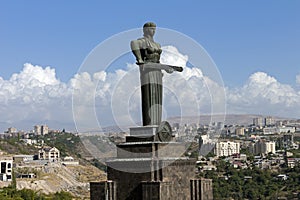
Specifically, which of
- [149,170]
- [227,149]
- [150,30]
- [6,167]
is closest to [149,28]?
[150,30]

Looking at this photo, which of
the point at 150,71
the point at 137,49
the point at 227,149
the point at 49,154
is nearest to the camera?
the point at 137,49

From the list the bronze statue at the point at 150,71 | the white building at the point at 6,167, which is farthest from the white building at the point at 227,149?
the bronze statue at the point at 150,71

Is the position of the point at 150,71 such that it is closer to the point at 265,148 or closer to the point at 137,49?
the point at 137,49

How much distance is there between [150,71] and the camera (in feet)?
40.0

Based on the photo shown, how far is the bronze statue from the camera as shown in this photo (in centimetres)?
1207

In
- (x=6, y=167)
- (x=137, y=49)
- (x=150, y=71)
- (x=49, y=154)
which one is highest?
(x=137, y=49)

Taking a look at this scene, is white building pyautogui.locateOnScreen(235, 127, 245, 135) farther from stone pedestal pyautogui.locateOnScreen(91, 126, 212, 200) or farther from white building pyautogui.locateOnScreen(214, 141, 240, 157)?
stone pedestal pyautogui.locateOnScreen(91, 126, 212, 200)

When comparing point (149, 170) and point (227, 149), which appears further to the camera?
point (227, 149)

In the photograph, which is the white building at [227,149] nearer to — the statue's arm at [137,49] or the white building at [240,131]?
the white building at [240,131]

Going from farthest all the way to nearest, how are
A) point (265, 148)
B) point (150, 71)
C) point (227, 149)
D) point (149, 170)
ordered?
point (265, 148)
point (227, 149)
point (150, 71)
point (149, 170)

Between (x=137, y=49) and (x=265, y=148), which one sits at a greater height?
(x=137, y=49)

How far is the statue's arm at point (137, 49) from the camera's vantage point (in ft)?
39.5

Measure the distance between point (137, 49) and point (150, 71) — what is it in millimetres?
505

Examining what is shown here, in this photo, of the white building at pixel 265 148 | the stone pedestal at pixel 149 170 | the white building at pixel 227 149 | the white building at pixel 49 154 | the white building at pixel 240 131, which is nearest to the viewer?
the stone pedestal at pixel 149 170
